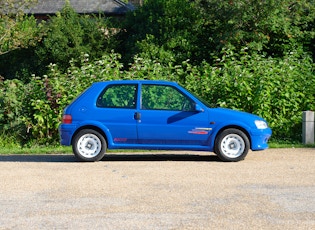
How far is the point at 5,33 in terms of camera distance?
3388 cm

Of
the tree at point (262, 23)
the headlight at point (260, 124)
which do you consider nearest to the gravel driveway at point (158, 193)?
the headlight at point (260, 124)

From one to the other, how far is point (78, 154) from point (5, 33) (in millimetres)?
20042

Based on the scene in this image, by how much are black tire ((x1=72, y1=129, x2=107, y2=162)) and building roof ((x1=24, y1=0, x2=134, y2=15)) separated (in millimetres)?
41244

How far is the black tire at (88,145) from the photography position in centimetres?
1489

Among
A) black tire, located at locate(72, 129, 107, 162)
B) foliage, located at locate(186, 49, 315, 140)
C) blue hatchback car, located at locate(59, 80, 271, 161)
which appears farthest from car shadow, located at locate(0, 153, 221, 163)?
foliage, located at locate(186, 49, 315, 140)

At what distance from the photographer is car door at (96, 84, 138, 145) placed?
1498cm

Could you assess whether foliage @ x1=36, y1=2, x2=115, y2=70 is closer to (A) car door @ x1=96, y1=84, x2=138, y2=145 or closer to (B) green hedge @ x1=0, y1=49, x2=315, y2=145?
(B) green hedge @ x1=0, y1=49, x2=315, y2=145

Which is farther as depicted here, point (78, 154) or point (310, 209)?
point (78, 154)

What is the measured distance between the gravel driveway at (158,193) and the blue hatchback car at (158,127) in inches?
12.8

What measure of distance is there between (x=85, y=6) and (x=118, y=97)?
4354cm

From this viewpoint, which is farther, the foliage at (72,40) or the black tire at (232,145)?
the foliage at (72,40)

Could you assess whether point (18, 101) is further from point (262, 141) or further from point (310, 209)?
point (310, 209)

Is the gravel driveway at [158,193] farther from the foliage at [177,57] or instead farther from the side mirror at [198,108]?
the foliage at [177,57]

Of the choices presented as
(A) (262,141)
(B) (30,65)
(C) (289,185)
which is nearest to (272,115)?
(A) (262,141)
